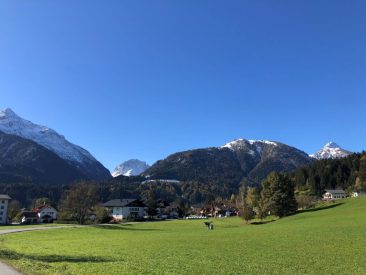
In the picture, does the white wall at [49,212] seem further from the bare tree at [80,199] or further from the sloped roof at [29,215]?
the bare tree at [80,199]

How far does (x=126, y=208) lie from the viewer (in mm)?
190250

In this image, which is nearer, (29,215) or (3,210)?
(3,210)

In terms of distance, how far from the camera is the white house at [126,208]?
18912 cm

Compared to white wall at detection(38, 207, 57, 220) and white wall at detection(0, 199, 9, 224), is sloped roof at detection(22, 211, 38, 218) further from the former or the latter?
white wall at detection(0, 199, 9, 224)

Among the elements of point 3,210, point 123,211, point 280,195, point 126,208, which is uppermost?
point 3,210

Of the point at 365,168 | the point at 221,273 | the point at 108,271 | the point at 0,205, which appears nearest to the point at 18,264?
the point at 108,271

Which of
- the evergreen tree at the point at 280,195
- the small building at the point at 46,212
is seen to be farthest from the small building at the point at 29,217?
the evergreen tree at the point at 280,195

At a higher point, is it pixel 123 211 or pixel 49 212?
pixel 49 212

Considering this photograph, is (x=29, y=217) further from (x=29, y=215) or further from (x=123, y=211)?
(x=123, y=211)

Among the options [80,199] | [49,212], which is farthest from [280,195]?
[49,212]

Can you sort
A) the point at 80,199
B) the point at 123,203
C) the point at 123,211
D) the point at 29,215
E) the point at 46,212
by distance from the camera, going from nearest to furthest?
the point at 80,199 → the point at 29,215 → the point at 123,211 → the point at 123,203 → the point at 46,212

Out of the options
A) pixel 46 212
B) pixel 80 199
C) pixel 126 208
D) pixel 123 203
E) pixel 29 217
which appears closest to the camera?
pixel 80 199

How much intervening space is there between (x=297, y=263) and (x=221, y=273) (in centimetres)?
739

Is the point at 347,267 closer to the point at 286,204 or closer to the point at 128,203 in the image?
the point at 286,204
